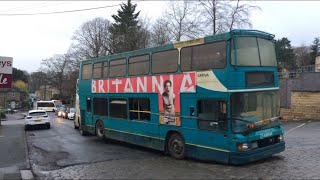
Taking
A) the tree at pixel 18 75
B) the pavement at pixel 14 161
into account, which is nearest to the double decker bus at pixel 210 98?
the pavement at pixel 14 161

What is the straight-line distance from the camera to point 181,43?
1307cm

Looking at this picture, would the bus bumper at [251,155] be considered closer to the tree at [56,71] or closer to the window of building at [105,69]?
the window of building at [105,69]

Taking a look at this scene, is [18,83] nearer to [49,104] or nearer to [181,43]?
[49,104]

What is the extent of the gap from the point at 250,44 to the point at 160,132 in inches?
182

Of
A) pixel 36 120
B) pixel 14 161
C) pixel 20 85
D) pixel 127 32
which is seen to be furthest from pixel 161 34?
pixel 20 85

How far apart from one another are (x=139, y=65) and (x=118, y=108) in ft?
8.77

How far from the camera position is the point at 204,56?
39.7ft

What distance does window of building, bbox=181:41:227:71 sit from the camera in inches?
451

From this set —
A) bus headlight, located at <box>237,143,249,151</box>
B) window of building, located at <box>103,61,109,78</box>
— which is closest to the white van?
window of building, located at <box>103,61,109,78</box>

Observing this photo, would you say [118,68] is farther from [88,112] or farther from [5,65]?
[5,65]

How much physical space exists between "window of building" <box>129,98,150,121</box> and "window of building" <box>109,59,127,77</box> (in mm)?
1322

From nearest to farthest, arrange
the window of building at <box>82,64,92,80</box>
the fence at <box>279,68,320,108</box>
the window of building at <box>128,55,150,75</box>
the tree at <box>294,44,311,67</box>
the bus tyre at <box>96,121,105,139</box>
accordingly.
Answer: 1. the window of building at <box>128,55,150,75</box>
2. the bus tyre at <box>96,121,105,139</box>
3. the window of building at <box>82,64,92,80</box>
4. the fence at <box>279,68,320,108</box>
5. the tree at <box>294,44,311,67</box>

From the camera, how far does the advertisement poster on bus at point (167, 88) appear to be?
1281cm

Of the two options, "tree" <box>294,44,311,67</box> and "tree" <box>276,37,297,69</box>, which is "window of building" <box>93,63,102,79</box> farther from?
"tree" <box>294,44,311,67</box>
